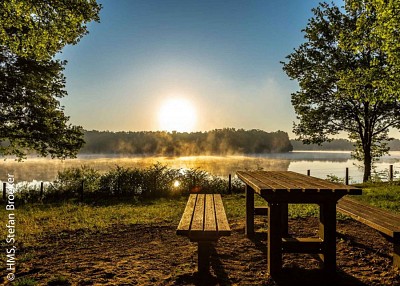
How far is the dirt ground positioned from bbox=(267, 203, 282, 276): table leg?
17cm

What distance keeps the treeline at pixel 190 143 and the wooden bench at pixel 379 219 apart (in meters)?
98.2

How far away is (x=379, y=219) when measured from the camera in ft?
16.1

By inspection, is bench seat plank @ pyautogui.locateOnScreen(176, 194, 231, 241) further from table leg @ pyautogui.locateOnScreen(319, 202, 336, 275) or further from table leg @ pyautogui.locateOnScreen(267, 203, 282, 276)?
table leg @ pyautogui.locateOnScreen(319, 202, 336, 275)

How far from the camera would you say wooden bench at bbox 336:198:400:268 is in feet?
13.9

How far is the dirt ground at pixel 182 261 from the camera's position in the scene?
4.51 m

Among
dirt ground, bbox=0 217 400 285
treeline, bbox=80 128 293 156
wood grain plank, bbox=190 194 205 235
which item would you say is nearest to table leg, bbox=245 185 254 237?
dirt ground, bbox=0 217 400 285

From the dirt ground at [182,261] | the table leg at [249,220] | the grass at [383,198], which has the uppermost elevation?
the table leg at [249,220]

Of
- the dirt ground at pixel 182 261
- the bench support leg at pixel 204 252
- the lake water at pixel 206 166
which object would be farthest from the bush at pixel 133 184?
the bench support leg at pixel 204 252

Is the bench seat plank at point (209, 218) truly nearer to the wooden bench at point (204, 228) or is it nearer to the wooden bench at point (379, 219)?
the wooden bench at point (204, 228)

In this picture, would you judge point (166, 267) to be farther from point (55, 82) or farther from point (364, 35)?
point (55, 82)

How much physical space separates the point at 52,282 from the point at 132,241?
8.24ft

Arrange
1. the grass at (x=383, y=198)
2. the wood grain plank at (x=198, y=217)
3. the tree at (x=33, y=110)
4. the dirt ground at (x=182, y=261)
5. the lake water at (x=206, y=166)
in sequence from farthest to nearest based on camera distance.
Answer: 1. the lake water at (x=206, y=166)
2. the tree at (x=33, y=110)
3. the grass at (x=383, y=198)
4. the dirt ground at (x=182, y=261)
5. the wood grain plank at (x=198, y=217)

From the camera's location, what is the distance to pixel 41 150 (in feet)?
61.7

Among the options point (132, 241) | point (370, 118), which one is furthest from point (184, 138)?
point (132, 241)
